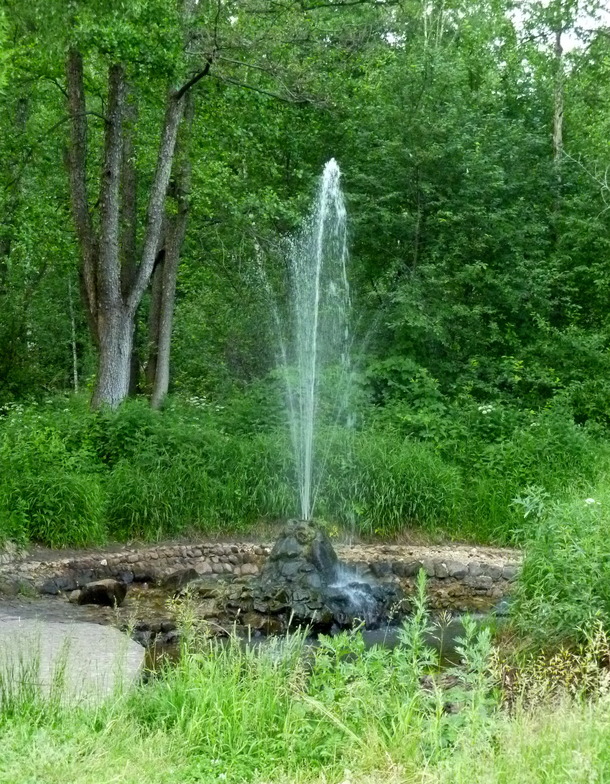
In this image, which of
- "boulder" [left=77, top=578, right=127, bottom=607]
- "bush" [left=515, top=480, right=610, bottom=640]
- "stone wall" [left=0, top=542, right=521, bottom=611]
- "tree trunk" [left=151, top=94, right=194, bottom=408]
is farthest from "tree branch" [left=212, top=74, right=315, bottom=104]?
"bush" [left=515, top=480, right=610, bottom=640]

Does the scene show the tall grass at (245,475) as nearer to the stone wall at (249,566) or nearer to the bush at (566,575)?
the stone wall at (249,566)

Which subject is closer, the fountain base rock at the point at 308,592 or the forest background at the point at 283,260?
the fountain base rock at the point at 308,592

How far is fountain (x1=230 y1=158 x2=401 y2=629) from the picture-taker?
25.8 ft

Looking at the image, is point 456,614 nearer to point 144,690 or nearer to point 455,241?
point 144,690

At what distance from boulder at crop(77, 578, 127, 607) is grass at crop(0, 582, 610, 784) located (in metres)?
3.92

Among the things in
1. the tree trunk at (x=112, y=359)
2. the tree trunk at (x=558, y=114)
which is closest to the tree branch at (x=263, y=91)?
the tree trunk at (x=112, y=359)

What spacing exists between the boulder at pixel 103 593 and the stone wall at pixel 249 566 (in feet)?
0.73

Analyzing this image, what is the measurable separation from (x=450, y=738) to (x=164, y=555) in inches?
243

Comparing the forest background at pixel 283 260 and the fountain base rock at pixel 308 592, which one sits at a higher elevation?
the forest background at pixel 283 260

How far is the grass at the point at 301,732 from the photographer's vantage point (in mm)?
3291

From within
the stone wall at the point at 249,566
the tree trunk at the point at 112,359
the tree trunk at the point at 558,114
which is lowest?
→ the stone wall at the point at 249,566

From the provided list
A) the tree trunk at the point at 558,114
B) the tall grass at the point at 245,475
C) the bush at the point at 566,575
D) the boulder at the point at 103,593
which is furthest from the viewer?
the tree trunk at the point at 558,114

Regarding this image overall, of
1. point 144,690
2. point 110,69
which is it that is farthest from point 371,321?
point 144,690

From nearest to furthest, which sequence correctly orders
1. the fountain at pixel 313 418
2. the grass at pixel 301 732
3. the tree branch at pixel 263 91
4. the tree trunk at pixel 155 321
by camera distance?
the grass at pixel 301 732 → the fountain at pixel 313 418 → the tree branch at pixel 263 91 → the tree trunk at pixel 155 321
